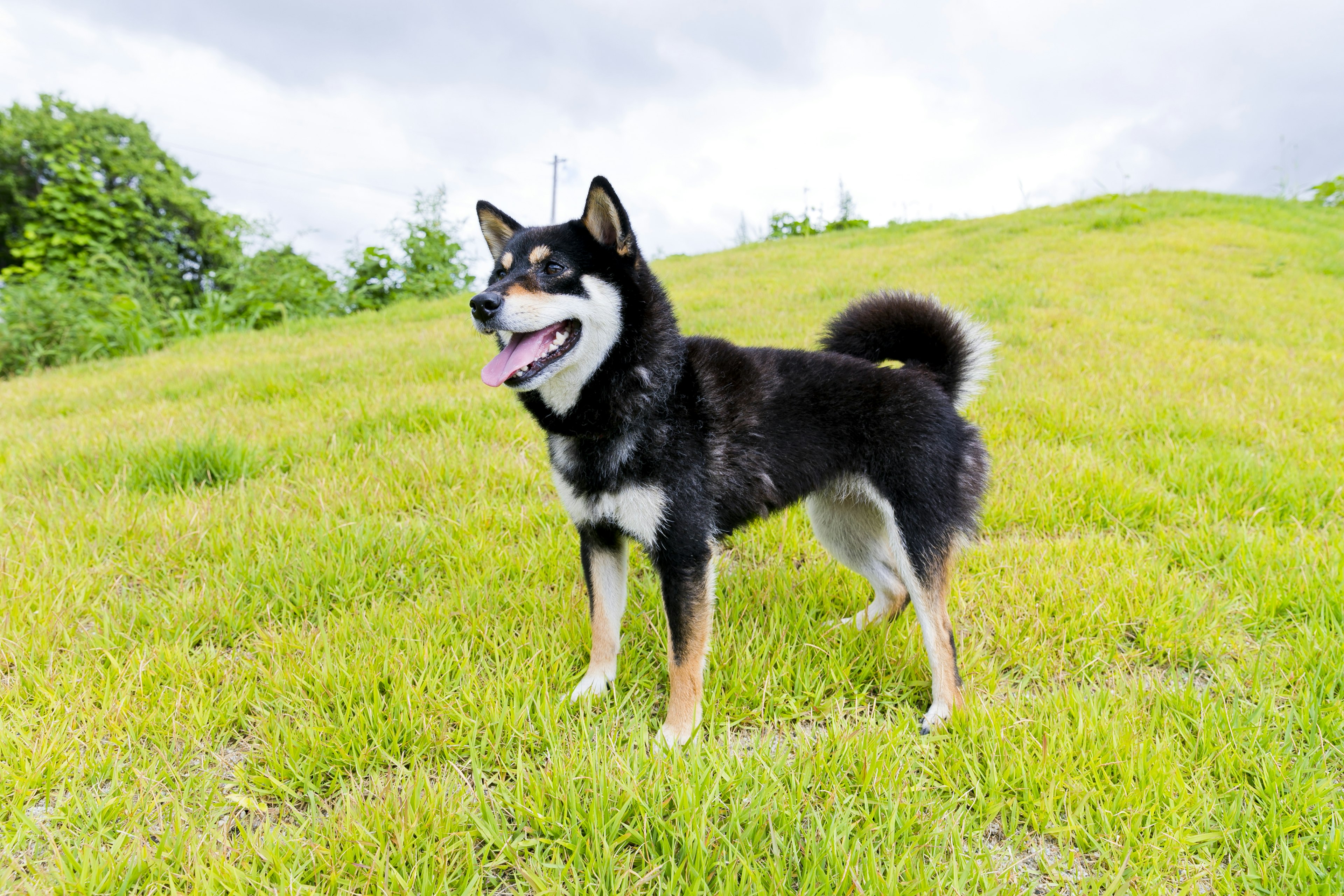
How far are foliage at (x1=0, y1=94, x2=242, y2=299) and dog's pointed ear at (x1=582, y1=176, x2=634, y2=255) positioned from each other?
13942 millimetres

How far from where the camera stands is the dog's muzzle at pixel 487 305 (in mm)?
2199

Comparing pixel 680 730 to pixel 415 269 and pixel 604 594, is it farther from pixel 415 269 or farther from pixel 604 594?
pixel 415 269

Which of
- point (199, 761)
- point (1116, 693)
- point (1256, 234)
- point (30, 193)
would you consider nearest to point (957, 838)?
point (1116, 693)

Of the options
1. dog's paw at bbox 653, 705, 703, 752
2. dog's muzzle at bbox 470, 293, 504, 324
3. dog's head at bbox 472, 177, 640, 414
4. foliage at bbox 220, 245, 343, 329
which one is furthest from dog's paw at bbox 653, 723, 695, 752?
foliage at bbox 220, 245, 343, 329

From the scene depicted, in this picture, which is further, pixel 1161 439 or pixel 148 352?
pixel 148 352

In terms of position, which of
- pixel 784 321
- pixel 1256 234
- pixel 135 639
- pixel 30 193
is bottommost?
pixel 135 639

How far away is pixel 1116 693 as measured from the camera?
7.63 feet

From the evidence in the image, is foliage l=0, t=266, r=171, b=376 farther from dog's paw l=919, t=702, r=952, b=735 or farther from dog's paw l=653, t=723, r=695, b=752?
dog's paw l=919, t=702, r=952, b=735

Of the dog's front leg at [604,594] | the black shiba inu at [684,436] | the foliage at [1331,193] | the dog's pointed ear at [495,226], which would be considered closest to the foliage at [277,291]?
the dog's pointed ear at [495,226]

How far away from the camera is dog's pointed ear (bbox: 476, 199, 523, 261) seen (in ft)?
9.62

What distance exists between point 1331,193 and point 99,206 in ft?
105

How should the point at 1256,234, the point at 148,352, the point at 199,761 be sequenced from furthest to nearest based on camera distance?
1. the point at 1256,234
2. the point at 148,352
3. the point at 199,761

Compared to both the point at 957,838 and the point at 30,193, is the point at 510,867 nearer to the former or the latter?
the point at 957,838

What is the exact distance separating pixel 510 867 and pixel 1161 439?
15.8ft
